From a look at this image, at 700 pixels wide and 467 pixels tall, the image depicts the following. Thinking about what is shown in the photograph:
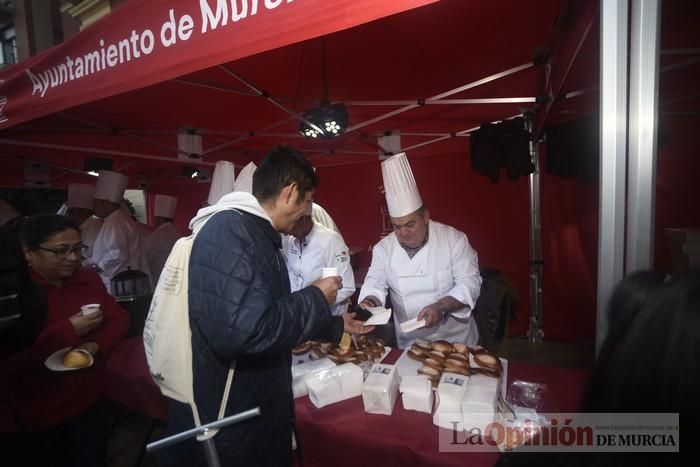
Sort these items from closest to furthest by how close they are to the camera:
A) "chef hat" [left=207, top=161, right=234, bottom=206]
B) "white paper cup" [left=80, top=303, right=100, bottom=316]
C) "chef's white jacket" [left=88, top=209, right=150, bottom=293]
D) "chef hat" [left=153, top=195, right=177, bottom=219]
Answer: "white paper cup" [left=80, top=303, right=100, bottom=316], "chef hat" [left=207, top=161, right=234, bottom=206], "chef's white jacket" [left=88, top=209, right=150, bottom=293], "chef hat" [left=153, top=195, right=177, bottom=219]

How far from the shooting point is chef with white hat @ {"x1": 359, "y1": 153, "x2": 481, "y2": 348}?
2312mm

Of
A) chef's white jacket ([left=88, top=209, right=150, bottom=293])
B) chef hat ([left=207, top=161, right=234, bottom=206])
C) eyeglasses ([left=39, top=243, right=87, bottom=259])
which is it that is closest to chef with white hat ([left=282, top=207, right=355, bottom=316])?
chef hat ([left=207, top=161, right=234, bottom=206])

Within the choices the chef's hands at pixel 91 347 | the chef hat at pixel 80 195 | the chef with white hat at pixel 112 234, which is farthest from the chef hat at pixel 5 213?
the chef's hands at pixel 91 347

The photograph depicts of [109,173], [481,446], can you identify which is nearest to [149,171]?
[109,173]

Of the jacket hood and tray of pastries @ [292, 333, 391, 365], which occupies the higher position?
the jacket hood

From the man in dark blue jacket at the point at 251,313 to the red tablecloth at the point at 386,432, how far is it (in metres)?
0.12

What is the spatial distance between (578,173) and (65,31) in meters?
12.5

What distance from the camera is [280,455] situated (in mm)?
1256

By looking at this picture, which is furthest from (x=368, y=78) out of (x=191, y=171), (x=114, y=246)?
(x=114, y=246)

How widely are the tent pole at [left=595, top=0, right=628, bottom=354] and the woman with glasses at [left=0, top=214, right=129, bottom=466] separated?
2.08m

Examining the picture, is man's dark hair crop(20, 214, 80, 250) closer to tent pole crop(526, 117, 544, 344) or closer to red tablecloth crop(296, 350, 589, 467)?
red tablecloth crop(296, 350, 589, 467)

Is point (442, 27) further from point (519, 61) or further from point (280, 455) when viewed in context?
point (280, 455)

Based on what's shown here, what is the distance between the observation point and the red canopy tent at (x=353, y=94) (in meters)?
1.27

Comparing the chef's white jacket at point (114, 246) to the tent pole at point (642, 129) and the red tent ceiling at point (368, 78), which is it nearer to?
the red tent ceiling at point (368, 78)
